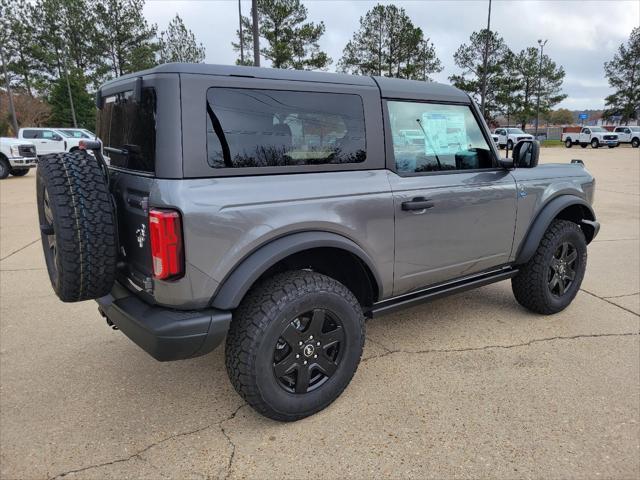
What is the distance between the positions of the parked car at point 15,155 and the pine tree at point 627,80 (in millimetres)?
66625

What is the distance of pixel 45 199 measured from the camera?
8.16 feet

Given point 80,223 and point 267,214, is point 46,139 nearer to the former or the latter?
point 80,223

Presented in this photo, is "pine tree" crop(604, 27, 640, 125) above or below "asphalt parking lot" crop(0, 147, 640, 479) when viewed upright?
above

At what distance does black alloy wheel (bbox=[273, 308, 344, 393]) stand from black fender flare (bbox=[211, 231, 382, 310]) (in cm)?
35

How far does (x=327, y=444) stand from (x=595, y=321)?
271 centimetres

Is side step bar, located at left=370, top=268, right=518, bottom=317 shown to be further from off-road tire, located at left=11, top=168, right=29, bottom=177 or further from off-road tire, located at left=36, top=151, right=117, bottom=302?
off-road tire, located at left=11, top=168, right=29, bottom=177

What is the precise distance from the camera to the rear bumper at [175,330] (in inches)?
84.4

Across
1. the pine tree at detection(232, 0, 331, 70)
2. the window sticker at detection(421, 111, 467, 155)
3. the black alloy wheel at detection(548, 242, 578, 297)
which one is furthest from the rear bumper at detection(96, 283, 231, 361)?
the pine tree at detection(232, 0, 331, 70)

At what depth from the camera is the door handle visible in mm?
2785

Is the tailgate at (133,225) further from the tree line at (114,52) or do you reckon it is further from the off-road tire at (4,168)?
the tree line at (114,52)

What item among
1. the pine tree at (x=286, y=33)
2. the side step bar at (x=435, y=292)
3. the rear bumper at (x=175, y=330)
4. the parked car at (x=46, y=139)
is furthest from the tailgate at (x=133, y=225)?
the pine tree at (x=286, y=33)

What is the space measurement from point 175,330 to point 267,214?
702 mm

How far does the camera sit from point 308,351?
252 centimetres

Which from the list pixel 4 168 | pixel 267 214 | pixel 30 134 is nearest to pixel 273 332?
pixel 267 214
